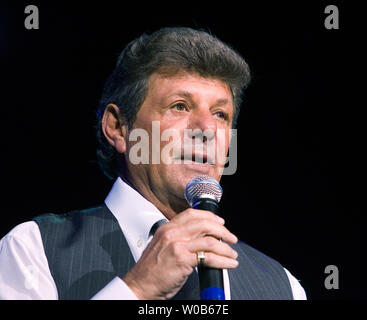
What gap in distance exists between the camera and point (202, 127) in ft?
5.93

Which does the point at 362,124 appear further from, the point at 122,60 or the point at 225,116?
the point at 122,60

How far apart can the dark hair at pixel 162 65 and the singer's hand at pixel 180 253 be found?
878mm

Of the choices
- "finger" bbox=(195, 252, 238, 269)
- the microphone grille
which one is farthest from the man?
the microphone grille

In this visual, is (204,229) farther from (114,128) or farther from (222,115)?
(114,128)

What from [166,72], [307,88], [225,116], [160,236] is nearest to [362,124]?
[307,88]

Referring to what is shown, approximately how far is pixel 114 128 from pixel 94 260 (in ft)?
2.23

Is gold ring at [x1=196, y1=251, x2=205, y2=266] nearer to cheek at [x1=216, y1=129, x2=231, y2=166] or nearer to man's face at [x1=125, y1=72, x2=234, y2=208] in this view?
man's face at [x1=125, y1=72, x2=234, y2=208]

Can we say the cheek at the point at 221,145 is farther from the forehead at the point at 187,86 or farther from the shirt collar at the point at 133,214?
the shirt collar at the point at 133,214

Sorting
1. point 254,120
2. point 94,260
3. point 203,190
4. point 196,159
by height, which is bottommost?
point 94,260

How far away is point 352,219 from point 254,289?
1225mm

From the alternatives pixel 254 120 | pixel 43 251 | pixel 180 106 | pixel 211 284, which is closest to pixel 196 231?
pixel 211 284

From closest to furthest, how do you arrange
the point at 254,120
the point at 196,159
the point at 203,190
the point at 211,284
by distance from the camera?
the point at 211,284 → the point at 203,190 → the point at 196,159 → the point at 254,120

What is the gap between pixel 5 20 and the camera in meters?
2.32

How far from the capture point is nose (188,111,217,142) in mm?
1803
